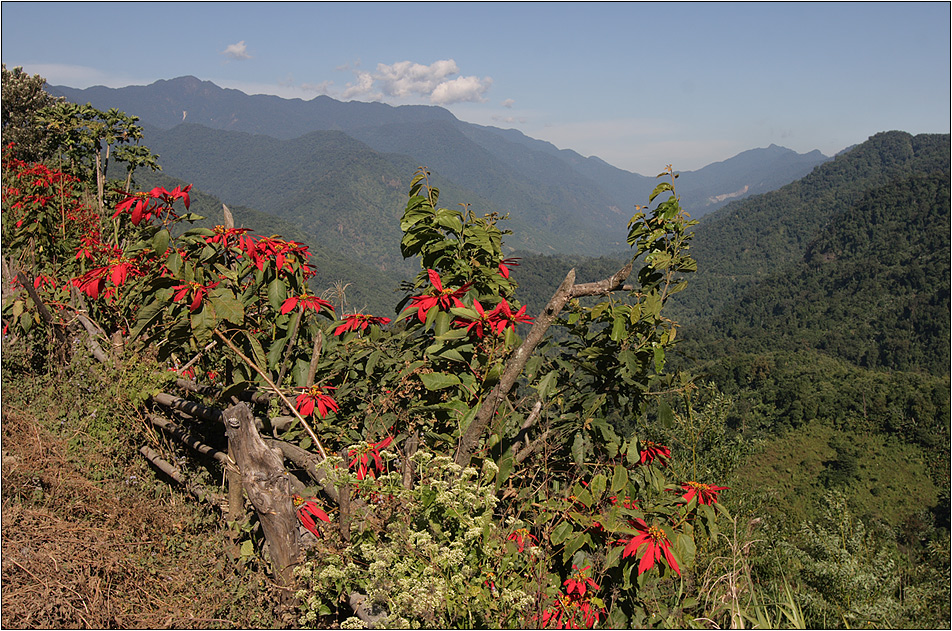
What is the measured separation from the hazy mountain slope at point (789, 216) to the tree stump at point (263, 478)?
9802 centimetres

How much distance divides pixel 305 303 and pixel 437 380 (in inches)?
27.9

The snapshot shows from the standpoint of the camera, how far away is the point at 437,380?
185 cm

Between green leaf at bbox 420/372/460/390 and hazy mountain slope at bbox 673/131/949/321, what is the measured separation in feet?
321

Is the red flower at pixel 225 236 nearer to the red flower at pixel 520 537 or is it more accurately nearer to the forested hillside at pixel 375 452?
the forested hillside at pixel 375 452

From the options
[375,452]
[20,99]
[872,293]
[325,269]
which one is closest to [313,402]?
[375,452]

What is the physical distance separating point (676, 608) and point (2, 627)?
2231mm

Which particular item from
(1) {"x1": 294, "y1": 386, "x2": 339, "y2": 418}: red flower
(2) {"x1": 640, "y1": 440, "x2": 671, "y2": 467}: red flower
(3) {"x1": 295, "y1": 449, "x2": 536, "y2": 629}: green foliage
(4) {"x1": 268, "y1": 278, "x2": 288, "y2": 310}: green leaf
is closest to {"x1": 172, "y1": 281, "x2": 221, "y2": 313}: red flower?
(4) {"x1": 268, "y1": 278, "x2": 288, "y2": 310}: green leaf

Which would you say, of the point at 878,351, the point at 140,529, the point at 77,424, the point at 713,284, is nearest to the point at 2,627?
the point at 140,529

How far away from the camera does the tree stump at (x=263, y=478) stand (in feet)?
6.11

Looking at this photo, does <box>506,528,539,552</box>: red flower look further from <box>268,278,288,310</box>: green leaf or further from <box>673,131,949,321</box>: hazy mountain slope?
<box>673,131,949,321</box>: hazy mountain slope

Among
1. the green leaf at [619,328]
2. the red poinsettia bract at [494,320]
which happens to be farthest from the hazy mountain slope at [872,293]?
the red poinsettia bract at [494,320]

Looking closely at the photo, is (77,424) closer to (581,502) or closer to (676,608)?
(581,502)

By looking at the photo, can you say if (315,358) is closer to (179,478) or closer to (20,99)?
(179,478)

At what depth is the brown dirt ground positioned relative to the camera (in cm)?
187
